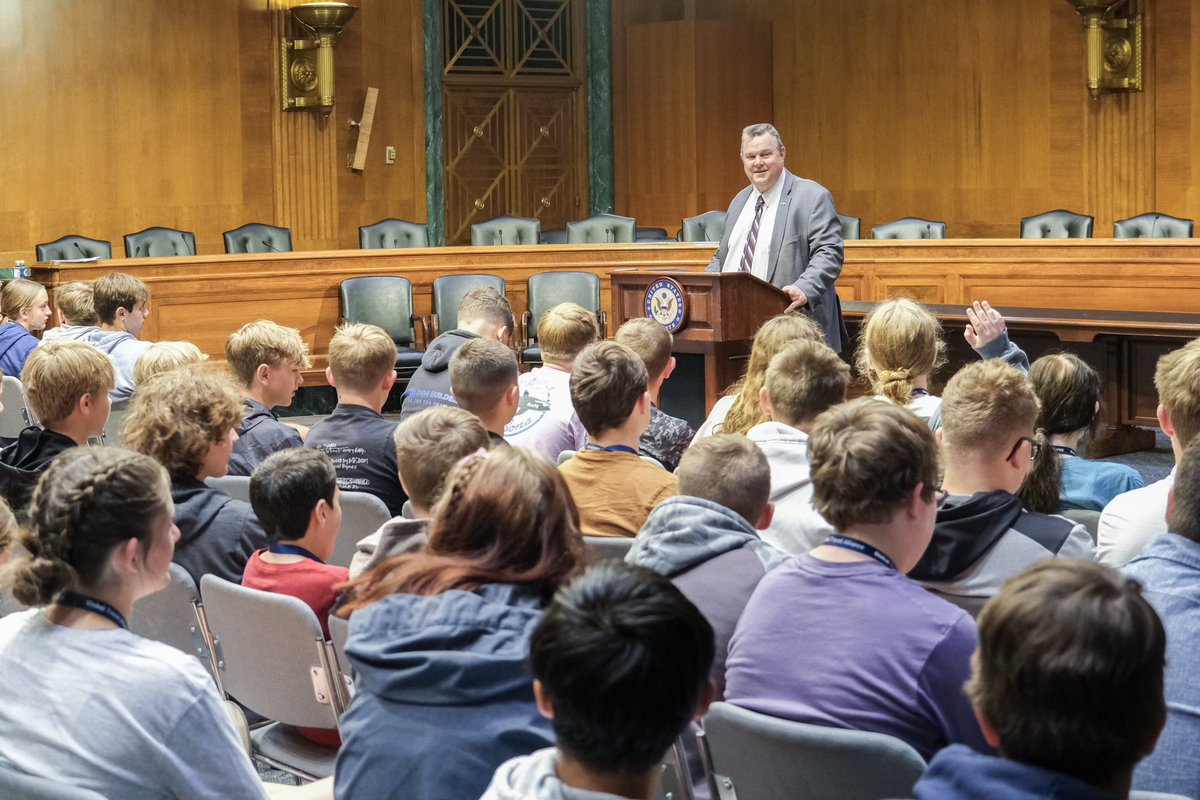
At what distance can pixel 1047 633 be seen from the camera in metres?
1.40

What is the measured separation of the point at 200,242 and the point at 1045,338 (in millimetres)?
6784

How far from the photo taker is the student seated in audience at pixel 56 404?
3869 mm

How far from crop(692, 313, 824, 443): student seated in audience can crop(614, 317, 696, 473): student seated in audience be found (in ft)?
0.29

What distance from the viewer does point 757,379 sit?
394 cm

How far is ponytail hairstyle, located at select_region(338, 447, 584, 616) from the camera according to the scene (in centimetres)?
198

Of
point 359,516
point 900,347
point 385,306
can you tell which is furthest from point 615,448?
point 385,306

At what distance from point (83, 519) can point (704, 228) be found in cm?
896

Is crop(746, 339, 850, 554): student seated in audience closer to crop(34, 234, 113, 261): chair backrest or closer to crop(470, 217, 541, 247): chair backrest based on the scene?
crop(470, 217, 541, 247): chair backrest

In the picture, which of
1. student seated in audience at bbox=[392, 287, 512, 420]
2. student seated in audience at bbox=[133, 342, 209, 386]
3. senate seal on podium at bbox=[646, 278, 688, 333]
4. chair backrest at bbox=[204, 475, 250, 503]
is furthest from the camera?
senate seal on podium at bbox=[646, 278, 688, 333]

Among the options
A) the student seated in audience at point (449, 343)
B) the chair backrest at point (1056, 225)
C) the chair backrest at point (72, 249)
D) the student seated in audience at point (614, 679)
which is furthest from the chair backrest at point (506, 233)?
the student seated in audience at point (614, 679)

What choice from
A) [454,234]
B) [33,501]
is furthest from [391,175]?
[33,501]

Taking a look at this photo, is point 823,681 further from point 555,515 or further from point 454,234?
point 454,234

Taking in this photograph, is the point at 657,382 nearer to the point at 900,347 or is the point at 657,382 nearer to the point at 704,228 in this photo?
the point at 900,347

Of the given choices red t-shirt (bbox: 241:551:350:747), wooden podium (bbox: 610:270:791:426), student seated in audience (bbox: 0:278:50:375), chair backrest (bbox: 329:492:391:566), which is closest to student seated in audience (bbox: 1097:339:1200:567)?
red t-shirt (bbox: 241:551:350:747)
